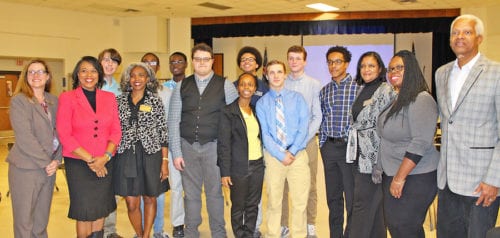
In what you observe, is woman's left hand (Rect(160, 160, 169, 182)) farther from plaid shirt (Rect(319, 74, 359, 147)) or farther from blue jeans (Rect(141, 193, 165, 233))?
plaid shirt (Rect(319, 74, 359, 147))

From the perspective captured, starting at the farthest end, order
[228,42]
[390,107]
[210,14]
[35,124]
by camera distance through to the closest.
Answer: [228,42] → [210,14] → [35,124] → [390,107]

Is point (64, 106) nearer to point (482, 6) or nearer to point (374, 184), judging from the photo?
point (374, 184)

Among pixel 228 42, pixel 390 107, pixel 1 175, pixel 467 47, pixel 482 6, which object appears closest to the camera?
pixel 467 47

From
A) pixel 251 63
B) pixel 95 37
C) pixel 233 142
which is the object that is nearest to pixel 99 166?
pixel 233 142

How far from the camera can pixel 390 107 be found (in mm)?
2855

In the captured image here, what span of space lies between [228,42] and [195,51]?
12.0 m

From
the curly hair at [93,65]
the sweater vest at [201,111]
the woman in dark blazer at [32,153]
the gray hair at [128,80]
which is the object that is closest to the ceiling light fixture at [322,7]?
the sweater vest at [201,111]

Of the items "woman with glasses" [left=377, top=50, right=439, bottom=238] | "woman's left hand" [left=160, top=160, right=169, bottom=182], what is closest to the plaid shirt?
"woman with glasses" [left=377, top=50, right=439, bottom=238]

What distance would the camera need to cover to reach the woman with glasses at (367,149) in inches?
124

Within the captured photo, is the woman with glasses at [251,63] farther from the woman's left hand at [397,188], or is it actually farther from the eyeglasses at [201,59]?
the woman's left hand at [397,188]

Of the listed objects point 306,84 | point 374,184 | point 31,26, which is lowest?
point 374,184

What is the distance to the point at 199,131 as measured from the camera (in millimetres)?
3734

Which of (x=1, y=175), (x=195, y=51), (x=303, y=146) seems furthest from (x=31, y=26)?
(x=303, y=146)

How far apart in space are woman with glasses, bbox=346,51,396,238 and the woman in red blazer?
183 centimetres
